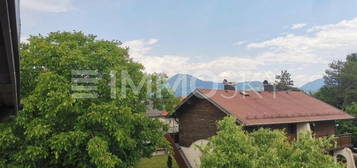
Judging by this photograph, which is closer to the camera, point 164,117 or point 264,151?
point 264,151

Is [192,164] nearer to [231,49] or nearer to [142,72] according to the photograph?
[142,72]

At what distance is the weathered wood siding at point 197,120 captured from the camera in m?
15.6

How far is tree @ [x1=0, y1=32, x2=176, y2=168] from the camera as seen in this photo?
334 inches

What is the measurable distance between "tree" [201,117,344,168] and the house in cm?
477

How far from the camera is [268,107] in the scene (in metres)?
16.3

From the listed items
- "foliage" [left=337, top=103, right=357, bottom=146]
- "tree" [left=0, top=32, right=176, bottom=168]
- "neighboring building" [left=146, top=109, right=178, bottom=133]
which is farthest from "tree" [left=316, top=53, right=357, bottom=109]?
"tree" [left=0, top=32, right=176, bottom=168]

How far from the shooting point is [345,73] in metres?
34.3

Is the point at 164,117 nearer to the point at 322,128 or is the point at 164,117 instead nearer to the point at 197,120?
the point at 197,120

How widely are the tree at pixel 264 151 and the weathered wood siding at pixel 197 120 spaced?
6.46m

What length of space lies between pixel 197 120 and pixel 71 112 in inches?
343

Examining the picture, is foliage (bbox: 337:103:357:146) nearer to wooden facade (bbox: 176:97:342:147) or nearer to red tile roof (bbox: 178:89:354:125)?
red tile roof (bbox: 178:89:354:125)

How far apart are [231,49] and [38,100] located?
70.8 ft

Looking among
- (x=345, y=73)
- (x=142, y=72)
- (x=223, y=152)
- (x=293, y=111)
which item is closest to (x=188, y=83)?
(x=293, y=111)

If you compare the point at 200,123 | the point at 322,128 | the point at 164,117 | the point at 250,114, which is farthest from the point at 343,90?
the point at 200,123
